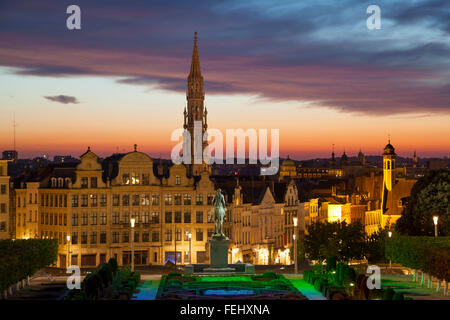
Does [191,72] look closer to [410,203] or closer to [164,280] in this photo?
[410,203]

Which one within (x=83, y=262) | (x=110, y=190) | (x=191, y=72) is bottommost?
(x=83, y=262)

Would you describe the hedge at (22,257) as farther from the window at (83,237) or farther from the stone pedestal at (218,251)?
the window at (83,237)

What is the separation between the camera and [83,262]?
450ft

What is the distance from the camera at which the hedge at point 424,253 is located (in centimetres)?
8050

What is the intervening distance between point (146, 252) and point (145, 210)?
18.5ft

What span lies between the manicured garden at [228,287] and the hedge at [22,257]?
10.6 metres

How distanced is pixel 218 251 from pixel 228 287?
1258cm

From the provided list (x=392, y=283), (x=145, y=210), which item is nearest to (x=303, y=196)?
(x=145, y=210)

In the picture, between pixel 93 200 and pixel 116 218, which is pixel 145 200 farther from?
pixel 93 200

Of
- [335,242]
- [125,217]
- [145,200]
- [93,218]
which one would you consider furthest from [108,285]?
[145,200]

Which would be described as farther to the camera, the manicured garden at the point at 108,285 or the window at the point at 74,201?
the window at the point at 74,201

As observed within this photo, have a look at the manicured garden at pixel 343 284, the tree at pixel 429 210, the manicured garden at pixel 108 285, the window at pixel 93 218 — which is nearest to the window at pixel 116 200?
the window at pixel 93 218

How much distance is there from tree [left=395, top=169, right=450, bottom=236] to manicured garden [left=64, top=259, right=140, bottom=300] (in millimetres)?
33437

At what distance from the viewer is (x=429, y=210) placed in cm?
10944
